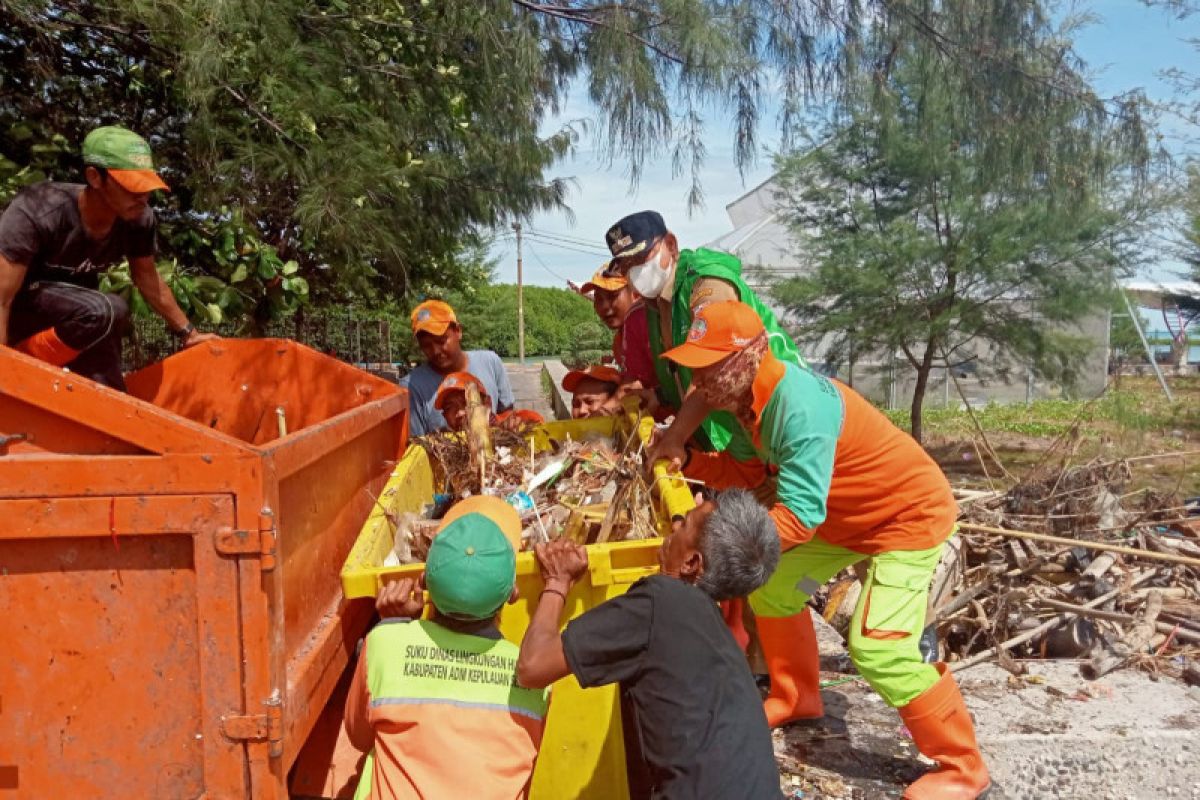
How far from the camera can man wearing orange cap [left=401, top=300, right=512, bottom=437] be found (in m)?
4.87

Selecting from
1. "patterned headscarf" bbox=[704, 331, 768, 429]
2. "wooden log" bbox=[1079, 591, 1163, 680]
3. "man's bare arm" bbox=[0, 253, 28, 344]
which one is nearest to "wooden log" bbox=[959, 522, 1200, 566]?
"wooden log" bbox=[1079, 591, 1163, 680]

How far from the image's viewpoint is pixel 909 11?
4457mm

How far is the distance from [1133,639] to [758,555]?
10.7ft

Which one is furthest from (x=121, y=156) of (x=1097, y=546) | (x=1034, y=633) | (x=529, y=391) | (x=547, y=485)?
(x=529, y=391)

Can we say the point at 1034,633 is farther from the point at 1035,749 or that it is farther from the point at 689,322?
the point at 689,322

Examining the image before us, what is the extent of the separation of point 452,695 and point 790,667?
6.12 ft

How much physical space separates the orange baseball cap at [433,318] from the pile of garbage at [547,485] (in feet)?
2.45

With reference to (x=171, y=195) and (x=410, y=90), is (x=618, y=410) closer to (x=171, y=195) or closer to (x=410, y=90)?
(x=410, y=90)

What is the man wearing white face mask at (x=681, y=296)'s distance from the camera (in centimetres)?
350

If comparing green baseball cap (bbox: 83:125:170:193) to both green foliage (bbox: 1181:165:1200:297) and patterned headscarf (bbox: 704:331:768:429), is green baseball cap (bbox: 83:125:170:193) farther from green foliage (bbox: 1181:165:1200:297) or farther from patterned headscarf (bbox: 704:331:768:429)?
green foliage (bbox: 1181:165:1200:297)

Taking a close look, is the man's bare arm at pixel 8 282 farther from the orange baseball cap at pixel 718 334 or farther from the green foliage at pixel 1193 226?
the green foliage at pixel 1193 226

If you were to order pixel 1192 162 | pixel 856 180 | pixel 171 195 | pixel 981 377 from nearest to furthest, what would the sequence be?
1. pixel 171 195
2. pixel 1192 162
3. pixel 856 180
4. pixel 981 377

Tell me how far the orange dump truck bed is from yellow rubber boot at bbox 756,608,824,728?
207 centimetres

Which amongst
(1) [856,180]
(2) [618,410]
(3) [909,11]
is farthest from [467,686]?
(1) [856,180]
